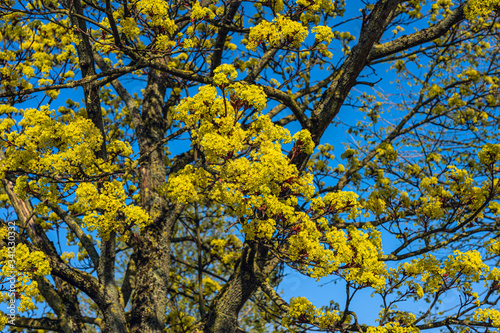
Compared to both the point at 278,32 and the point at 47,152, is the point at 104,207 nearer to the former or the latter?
the point at 47,152

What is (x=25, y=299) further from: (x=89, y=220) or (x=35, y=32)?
(x=35, y=32)

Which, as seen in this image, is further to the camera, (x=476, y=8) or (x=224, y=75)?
(x=476, y=8)

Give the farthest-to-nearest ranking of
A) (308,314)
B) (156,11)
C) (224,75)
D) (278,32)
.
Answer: (308,314)
(156,11)
(278,32)
(224,75)

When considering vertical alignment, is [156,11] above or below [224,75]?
above

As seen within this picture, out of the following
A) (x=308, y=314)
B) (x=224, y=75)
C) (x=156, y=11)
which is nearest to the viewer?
(x=224, y=75)

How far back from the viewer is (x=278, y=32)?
4.76 meters

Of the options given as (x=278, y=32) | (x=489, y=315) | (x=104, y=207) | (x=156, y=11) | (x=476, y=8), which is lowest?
(x=489, y=315)

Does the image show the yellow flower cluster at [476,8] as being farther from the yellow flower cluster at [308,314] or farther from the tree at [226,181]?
the yellow flower cluster at [308,314]

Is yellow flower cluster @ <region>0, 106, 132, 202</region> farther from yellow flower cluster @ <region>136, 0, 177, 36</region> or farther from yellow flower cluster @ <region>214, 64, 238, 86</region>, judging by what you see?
yellow flower cluster @ <region>214, 64, 238, 86</region>

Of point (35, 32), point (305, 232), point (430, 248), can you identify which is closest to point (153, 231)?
point (305, 232)

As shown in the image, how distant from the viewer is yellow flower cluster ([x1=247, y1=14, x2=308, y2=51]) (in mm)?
4664

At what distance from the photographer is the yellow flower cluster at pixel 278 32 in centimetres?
466

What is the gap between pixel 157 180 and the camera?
7.75 metres

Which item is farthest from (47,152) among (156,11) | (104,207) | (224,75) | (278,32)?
(278,32)
